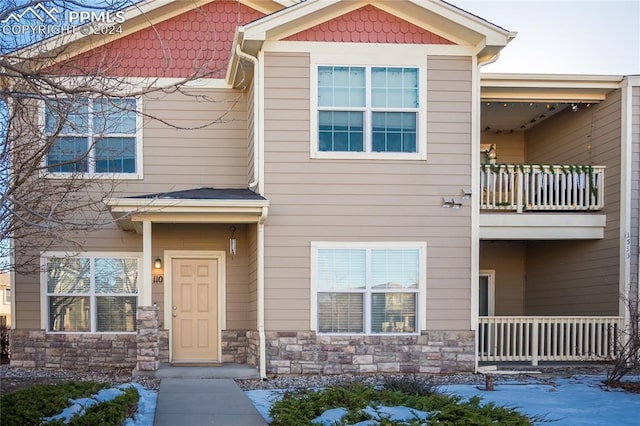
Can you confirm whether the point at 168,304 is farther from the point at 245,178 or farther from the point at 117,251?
the point at 245,178

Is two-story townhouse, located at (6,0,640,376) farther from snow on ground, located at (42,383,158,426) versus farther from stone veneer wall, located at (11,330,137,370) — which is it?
snow on ground, located at (42,383,158,426)

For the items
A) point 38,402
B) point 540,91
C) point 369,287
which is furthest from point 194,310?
point 540,91

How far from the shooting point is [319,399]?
265 inches

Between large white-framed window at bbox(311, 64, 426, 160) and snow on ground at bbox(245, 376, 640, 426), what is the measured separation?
12.0 feet

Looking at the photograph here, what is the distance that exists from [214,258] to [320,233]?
240 cm

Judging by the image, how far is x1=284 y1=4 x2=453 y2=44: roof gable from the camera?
33.9ft

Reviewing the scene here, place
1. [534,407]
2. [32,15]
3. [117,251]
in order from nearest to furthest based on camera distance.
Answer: [32,15] → [534,407] → [117,251]

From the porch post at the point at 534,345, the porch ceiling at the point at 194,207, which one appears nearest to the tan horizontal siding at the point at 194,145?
the porch ceiling at the point at 194,207

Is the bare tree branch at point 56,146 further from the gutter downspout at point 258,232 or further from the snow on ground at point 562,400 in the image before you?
the snow on ground at point 562,400

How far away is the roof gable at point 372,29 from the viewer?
10.3 m

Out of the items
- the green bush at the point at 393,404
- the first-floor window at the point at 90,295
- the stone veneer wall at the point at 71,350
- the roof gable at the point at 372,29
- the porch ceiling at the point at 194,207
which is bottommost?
the stone veneer wall at the point at 71,350

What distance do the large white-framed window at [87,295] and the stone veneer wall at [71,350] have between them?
0.48 feet

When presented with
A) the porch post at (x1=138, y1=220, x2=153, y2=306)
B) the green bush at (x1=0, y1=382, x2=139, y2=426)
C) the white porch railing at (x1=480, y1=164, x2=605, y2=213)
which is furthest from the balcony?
the green bush at (x1=0, y1=382, x2=139, y2=426)

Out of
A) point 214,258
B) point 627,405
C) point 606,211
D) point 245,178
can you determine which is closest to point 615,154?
point 606,211
